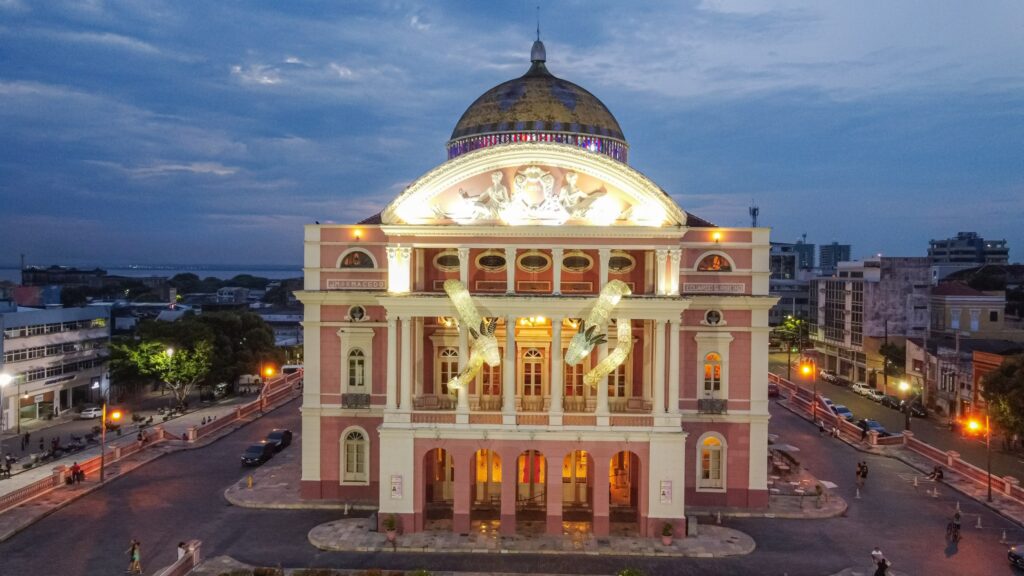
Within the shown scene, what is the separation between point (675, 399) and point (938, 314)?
5018 centimetres

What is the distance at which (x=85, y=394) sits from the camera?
63.0 m

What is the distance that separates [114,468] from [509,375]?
79.3ft

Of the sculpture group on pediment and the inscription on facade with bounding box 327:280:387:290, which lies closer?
the sculpture group on pediment

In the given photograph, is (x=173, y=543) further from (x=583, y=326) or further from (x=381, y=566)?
(x=583, y=326)

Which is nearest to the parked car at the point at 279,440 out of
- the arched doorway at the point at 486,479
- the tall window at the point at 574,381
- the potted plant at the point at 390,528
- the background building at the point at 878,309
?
the arched doorway at the point at 486,479

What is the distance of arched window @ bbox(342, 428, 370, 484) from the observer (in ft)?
120

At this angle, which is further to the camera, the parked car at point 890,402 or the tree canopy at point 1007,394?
the parked car at point 890,402

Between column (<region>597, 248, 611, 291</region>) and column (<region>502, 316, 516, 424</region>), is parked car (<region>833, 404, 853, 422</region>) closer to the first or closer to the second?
column (<region>597, 248, 611, 291</region>)

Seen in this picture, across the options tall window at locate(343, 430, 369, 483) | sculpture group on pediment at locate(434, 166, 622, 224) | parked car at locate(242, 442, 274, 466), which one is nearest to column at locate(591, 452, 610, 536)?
sculpture group on pediment at locate(434, 166, 622, 224)

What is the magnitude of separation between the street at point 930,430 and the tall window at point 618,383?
73.8 feet

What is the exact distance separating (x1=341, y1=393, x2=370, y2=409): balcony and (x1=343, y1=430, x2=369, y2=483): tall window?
1.24 metres

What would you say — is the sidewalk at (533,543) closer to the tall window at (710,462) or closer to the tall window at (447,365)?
the tall window at (710,462)

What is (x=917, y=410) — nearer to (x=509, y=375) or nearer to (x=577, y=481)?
(x=577, y=481)

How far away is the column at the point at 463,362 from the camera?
3266 centimetres
